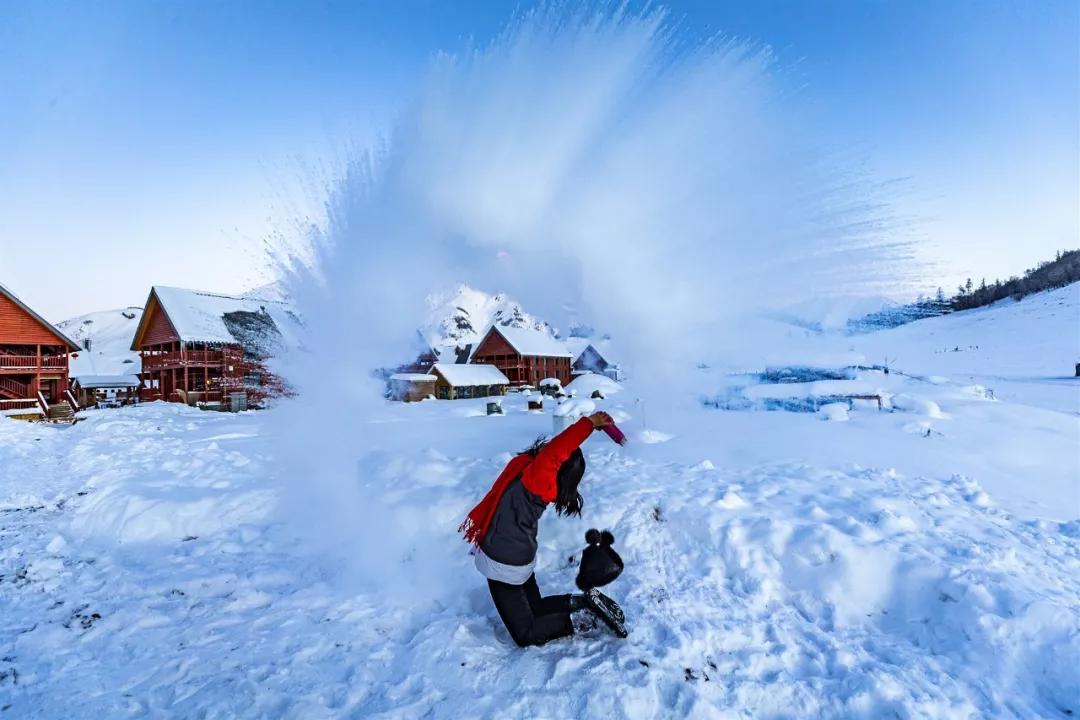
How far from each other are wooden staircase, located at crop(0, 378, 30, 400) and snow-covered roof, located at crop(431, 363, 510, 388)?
86.8 ft

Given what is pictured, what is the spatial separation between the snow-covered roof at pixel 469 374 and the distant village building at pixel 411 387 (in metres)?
1.22

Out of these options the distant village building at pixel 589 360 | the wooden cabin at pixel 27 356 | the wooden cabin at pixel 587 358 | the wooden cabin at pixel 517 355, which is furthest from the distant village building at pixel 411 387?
the wooden cabin at pixel 587 358

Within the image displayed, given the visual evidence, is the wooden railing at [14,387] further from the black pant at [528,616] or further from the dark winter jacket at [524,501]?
the black pant at [528,616]

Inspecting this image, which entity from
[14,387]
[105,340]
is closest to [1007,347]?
[14,387]

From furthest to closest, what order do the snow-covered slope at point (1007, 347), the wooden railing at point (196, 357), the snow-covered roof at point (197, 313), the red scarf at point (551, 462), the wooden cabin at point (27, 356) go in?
1. the wooden railing at point (196, 357)
2. the snow-covered roof at point (197, 313)
3. the wooden cabin at point (27, 356)
4. the snow-covered slope at point (1007, 347)
5. the red scarf at point (551, 462)

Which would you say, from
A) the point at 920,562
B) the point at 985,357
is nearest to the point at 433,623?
the point at 920,562

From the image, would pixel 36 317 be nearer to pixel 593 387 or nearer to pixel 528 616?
pixel 593 387

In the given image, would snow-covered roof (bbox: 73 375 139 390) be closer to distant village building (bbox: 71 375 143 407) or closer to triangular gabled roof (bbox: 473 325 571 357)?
distant village building (bbox: 71 375 143 407)

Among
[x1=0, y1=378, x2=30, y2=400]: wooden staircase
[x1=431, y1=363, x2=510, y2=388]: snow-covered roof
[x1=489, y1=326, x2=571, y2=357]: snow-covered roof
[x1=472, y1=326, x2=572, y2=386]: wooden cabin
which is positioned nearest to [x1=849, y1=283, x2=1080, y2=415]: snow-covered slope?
[x1=472, y1=326, x2=572, y2=386]: wooden cabin

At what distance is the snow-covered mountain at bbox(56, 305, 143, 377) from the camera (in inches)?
2699

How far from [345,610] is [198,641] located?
1.09 metres

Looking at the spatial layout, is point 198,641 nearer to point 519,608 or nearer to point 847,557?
point 519,608

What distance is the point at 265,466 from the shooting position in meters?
9.25

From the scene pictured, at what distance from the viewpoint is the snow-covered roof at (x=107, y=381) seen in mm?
58375
